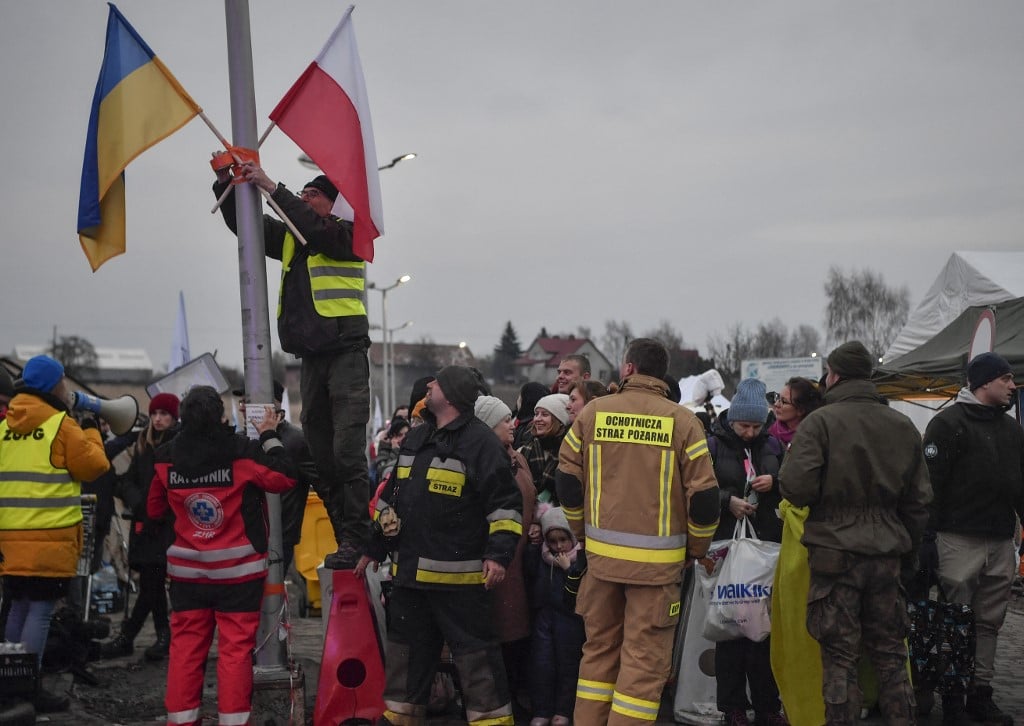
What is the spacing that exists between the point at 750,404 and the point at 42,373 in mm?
4476

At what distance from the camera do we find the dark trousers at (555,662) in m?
5.92

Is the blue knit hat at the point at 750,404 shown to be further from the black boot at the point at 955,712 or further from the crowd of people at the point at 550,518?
the black boot at the point at 955,712

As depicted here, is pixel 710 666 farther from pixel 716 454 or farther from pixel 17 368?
pixel 17 368

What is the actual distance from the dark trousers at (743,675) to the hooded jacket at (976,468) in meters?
1.53

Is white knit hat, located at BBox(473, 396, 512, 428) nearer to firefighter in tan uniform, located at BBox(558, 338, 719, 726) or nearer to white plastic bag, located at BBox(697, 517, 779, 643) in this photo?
firefighter in tan uniform, located at BBox(558, 338, 719, 726)

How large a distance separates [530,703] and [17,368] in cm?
775

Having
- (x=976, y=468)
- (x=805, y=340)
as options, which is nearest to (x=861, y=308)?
(x=805, y=340)

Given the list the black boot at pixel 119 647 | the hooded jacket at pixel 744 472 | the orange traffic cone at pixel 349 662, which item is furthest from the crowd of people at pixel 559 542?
the black boot at pixel 119 647

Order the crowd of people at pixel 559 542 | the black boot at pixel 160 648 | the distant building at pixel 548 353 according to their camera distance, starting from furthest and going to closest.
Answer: the distant building at pixel 548 353
the black boot at pixel 160 648
the crowd of people at pixel 559 542

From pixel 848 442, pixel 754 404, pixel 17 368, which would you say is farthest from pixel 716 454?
pixel 17 368

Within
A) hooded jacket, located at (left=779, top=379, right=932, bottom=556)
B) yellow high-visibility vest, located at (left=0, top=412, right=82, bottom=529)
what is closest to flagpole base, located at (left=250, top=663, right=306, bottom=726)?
yellow high-visibility vest, located at (left=0, top=412, right=82, bottom=529)

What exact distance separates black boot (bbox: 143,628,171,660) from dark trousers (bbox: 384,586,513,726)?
9.72ft

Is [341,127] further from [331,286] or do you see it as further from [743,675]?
[743,675]

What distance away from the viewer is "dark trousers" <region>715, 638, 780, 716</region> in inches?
232
